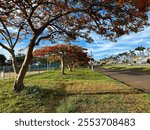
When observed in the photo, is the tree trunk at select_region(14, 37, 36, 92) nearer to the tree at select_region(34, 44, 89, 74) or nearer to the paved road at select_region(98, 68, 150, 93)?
the paved road at select_region(98, 68, 150, 93)

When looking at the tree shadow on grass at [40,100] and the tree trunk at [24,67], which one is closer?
the tree shadow on grass at [40,100]

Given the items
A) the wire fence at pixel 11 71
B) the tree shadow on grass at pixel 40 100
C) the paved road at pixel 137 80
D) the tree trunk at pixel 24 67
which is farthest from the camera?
the wire fence at pixel 11 71

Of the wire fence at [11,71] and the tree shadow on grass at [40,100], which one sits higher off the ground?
the wire fence at [11,71]

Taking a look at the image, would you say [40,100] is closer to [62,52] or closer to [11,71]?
[11,71]

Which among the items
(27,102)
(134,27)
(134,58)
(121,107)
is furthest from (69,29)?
(134,58)

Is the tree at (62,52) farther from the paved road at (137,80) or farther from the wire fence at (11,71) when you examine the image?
the paved road at (137,80)

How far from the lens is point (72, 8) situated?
12.7m

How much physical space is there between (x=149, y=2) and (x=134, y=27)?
7.71ft

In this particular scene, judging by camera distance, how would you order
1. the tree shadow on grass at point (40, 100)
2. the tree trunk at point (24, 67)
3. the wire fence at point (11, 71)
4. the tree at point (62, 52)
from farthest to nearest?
the tree at point (62, 52)
the wire fence at point (11, 71)
the tree trunk at point (24, 67)
the tree shadow on grass at point (40, 100)

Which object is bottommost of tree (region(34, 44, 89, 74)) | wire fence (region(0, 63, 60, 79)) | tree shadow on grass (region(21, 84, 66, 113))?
tree shadow on grass (region(21, 84, 66, 113))

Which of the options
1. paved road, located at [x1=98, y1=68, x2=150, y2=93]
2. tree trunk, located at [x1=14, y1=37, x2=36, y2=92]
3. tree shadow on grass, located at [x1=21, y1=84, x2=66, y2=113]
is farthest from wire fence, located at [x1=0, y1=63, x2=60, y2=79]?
tree shadow on grass, located at [x1=21, y1=84, x2=66, y2=113]

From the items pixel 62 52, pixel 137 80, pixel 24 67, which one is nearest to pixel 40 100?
pixel 24 67

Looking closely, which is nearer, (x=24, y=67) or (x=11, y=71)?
(x=24, y=67)

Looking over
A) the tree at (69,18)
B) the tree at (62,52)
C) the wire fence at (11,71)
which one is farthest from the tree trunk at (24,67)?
the tree at (62,52)
